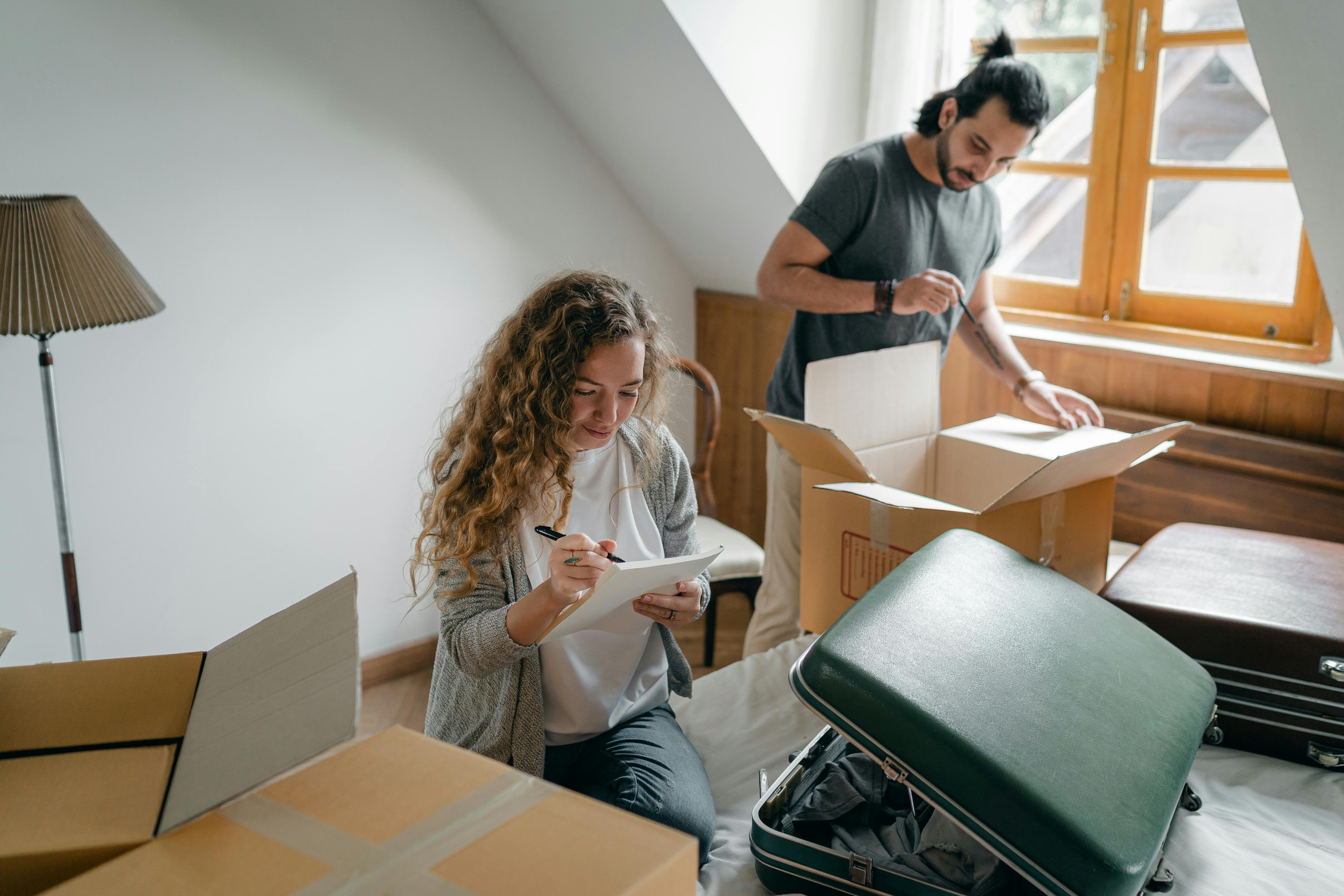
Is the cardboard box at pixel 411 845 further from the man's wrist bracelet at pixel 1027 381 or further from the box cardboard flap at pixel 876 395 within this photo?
the man's wrist bracelet at pixel 1027 381

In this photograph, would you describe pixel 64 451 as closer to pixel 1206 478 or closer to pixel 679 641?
pixel 679 641

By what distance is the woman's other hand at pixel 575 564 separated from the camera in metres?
1.15

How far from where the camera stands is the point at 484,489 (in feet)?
4.44

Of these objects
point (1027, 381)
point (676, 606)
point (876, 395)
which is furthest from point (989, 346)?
point (676, 606)

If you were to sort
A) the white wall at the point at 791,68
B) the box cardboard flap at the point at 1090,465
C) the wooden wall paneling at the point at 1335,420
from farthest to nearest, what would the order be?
the white wall at the point at 791,68 → the wooden wall paneling at the point at 1335,420 → the box cardboard flap at the point at 1090,465

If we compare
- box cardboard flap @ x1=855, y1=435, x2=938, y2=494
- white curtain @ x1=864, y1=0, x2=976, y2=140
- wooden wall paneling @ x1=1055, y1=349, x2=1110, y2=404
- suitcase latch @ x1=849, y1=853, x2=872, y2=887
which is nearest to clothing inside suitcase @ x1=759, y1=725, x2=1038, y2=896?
suitcase latch @ x1=849, y1=853, x2=872, y2=887

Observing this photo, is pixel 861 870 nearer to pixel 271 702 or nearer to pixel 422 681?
pixel 271 702

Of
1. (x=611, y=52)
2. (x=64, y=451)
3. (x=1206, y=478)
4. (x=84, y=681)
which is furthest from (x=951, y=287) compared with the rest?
(x=64, y=451)

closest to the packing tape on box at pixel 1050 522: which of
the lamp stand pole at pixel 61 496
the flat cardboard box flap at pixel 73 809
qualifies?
the flat cardboard box flap at pixel 73 809

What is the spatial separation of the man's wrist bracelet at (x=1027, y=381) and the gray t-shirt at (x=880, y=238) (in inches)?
6.7

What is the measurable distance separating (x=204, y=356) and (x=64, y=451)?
34 cm

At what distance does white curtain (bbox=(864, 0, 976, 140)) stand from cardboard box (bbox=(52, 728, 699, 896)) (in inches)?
82.2

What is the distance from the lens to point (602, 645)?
4.68 feet

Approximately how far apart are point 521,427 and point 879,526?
63cm
